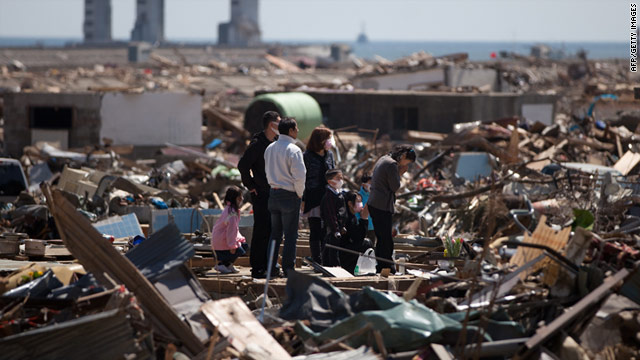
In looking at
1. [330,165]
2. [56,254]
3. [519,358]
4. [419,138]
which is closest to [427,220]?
[330,165]

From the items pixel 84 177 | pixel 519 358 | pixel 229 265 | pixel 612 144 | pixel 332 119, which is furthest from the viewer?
pixel 332 119

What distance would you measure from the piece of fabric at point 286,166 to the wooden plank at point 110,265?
7.44 ft

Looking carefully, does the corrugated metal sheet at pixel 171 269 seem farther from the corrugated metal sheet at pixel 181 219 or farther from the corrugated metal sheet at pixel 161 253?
the corrugated metal sheet at pixel 181 219

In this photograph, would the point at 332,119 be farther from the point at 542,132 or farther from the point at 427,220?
the point at 427,220

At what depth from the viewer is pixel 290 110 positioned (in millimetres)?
23484

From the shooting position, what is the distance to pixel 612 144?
20578mm

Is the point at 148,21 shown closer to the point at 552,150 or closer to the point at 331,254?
the point at 552,150

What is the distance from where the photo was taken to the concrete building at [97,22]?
140 meters

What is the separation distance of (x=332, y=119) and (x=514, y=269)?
65.3 feet

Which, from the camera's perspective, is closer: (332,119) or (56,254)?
(56,254)

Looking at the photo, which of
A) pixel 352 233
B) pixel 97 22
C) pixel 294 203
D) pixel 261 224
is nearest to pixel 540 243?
pixel 294 203

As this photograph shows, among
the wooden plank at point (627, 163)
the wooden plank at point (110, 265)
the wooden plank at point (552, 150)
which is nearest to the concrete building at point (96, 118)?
the wooden plank at point (552, 150)

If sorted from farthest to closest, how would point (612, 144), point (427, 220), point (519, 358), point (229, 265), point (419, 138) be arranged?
point (419, 138), point (612, 144), point (427, 220), point (229, 265), point (519, 358)

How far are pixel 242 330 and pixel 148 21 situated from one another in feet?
446
